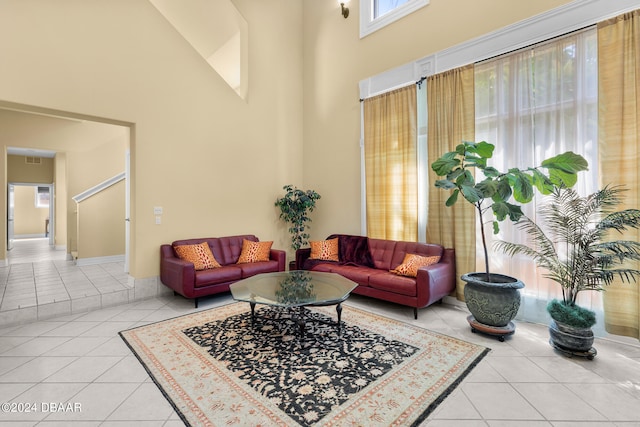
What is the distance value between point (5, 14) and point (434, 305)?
632cm

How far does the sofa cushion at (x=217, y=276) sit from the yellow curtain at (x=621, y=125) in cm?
434

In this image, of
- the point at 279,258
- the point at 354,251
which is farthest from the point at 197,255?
the point at 354,251

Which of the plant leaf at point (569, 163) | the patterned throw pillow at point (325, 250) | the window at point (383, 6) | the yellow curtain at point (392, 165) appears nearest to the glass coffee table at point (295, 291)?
the patterned throw pillow at point (325, 250)

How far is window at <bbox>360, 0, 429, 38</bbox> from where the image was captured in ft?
14.6

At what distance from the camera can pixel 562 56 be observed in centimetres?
317

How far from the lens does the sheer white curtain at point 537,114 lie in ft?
9.98

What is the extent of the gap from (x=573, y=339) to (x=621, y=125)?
2119mm

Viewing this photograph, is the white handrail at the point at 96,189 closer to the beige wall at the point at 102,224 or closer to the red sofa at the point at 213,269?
the beige wall at the point at 102,224

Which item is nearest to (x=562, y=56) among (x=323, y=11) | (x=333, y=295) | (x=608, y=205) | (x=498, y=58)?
(x=498, y=58)

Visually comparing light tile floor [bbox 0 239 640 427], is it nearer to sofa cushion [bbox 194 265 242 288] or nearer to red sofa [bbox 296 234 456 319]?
red sofa [bbox 296 234 456 319]

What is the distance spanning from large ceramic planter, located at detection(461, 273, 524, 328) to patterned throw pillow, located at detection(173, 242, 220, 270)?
3.50 metres

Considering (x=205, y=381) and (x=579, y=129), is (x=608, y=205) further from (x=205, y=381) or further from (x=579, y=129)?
(x=205, y=381)

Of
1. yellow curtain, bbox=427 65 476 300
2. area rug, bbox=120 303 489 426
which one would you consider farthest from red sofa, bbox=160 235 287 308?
yellow curtain, bbox=427 65 476 300

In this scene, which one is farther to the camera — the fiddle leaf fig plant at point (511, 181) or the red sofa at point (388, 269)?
the red sofa at point (388, 269)
